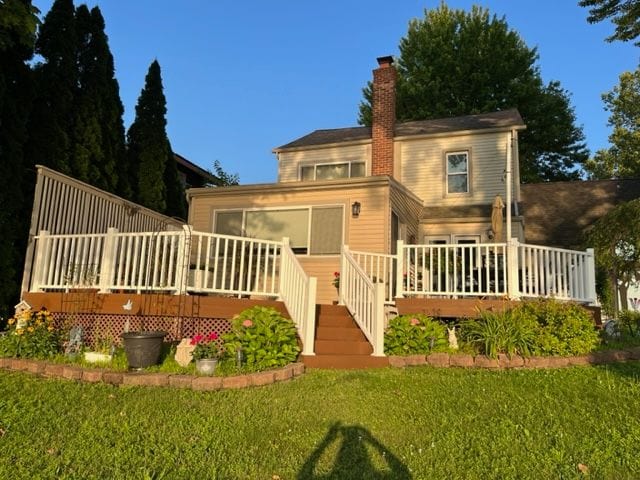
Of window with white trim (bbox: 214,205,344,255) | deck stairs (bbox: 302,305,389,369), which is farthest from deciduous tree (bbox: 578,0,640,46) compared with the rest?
deck stairs (bbox: 302,305,389,369)

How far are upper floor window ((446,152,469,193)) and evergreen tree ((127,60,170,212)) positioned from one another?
354 inches

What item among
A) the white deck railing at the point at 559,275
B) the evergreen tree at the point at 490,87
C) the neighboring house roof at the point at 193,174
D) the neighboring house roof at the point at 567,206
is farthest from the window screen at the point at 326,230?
the evergreen tree at the point at 490,87

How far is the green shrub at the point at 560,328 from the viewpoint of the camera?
6.38 meters

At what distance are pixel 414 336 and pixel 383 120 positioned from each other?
8319mm

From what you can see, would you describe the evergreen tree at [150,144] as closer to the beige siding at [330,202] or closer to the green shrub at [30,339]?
the beige siding at [330,202]

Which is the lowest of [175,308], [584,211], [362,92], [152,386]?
[152,386]

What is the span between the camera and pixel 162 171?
14531 millimetres

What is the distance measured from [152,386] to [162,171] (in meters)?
10.8

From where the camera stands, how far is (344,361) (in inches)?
253

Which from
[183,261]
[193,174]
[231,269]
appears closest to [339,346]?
[231,269]

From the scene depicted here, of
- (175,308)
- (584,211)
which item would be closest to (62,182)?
(175,308)

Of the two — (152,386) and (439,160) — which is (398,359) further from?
(439,160)

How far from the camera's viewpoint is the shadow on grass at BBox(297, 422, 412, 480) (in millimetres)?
3004

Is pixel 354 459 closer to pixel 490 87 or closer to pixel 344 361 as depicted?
pixel 344 361
